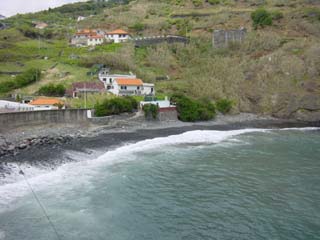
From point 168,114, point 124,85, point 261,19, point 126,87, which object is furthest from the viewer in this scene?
point 261,19

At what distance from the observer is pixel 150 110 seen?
45.7 m

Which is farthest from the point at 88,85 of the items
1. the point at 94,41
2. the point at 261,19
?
the point at 261,19

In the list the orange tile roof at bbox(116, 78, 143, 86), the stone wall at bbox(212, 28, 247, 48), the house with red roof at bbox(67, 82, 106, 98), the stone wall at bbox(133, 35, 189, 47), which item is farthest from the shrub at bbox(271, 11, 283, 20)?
the house with red roof at bbox(67, 82, 106, 98)

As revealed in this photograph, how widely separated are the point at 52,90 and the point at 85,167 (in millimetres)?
23383

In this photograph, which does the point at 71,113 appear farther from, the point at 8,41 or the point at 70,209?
the point at 8,41

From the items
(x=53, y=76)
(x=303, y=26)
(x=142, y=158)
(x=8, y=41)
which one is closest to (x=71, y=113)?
(x=142, y=158)

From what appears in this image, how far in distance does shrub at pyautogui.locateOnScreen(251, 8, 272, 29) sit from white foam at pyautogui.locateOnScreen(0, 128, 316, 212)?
48824 millimetres

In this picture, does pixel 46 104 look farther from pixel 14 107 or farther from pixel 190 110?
pixel 190 110

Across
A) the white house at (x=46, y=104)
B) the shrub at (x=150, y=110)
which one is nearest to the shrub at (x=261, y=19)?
the shrub at (x=150, y=110)

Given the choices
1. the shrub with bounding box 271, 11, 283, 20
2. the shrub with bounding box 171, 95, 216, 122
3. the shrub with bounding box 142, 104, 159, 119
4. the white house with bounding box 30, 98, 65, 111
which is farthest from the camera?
the shrub with bounding box 271, 11, 283, 20

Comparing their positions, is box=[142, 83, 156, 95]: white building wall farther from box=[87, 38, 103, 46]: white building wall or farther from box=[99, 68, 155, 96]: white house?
box=[87, 38, 103, 46]: white building wall

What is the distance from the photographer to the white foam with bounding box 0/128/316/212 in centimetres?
2300

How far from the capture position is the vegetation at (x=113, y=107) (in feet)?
141

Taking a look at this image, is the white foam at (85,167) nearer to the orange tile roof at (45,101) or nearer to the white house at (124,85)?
the orange tile roof at (45,101)
